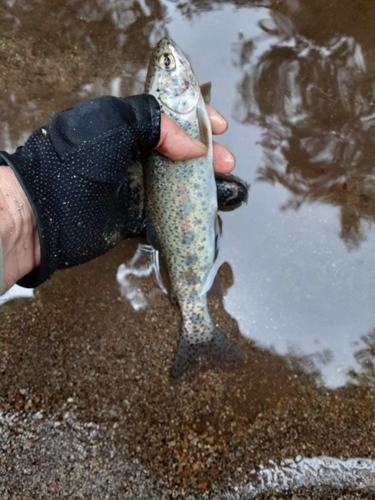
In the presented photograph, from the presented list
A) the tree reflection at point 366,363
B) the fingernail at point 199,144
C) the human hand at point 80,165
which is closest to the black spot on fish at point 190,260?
the human hand at point 80,165

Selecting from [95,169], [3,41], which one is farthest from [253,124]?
[3,41]

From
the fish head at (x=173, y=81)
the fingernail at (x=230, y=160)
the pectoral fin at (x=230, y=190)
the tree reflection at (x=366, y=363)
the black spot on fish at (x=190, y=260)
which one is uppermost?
the fish head at (x=173, y=81)

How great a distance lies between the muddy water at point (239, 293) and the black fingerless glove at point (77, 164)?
25.3 inches

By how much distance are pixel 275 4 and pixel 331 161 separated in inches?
48.5

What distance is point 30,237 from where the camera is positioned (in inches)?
86.7

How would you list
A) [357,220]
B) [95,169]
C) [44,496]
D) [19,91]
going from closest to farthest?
[95,169]
[44,496]
[357,220]
[19,91]

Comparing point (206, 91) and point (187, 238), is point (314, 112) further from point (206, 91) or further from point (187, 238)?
point (187, 238)

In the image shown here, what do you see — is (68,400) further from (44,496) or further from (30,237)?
(30,237)

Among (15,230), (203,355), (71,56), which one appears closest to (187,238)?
(203,355)

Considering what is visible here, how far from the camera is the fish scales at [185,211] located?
245 centimetres

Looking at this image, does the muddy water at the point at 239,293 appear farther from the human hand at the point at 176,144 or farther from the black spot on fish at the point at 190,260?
the human hand at the point at 176,144

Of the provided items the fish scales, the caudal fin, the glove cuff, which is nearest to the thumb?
the fish scales

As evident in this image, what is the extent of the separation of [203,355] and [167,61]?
6.38 feet

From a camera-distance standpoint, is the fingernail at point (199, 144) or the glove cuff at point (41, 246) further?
the fingernail at point (199, 144)
